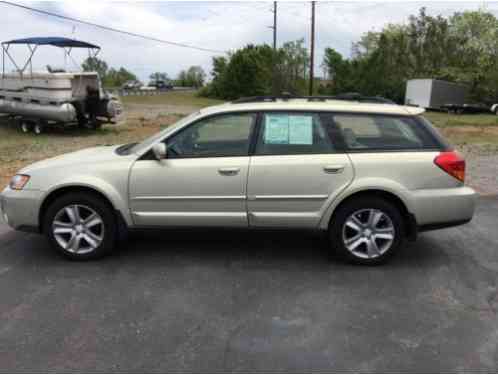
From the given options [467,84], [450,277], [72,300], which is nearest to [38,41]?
[72,300]

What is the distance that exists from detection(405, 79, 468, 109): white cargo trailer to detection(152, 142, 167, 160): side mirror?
111 feet

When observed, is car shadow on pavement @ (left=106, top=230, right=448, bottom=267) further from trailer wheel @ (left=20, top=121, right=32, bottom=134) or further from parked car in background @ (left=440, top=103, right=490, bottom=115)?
parked car in background @ (left=440, top=103, right=490, bottom=115)

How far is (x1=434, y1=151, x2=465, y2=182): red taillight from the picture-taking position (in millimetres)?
4191

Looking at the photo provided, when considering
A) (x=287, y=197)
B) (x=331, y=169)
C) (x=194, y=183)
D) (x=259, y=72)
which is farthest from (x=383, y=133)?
(x=259, y=72)

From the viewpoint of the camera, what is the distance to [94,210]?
14.3 ft

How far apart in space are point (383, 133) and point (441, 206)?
33.3 inches

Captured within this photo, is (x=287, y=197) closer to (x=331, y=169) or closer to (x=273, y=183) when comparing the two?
(x=273, y=183)

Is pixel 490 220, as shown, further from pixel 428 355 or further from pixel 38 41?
pixel 38 41

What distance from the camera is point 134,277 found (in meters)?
4.14

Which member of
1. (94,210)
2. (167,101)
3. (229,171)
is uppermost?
(229,171)

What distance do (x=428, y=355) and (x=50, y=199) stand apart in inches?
137

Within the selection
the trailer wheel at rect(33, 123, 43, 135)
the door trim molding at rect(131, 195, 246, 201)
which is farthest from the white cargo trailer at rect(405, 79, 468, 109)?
the door trim molding at rect(131, 195, 246, 201)

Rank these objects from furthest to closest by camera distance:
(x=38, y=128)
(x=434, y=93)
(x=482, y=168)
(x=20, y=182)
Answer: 1. (x=434, y=93)
2. (x=38, y=128)
3. (x=482, y=168)
4. (x=20, y=182)

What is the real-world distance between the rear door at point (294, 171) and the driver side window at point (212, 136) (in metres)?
0.14
